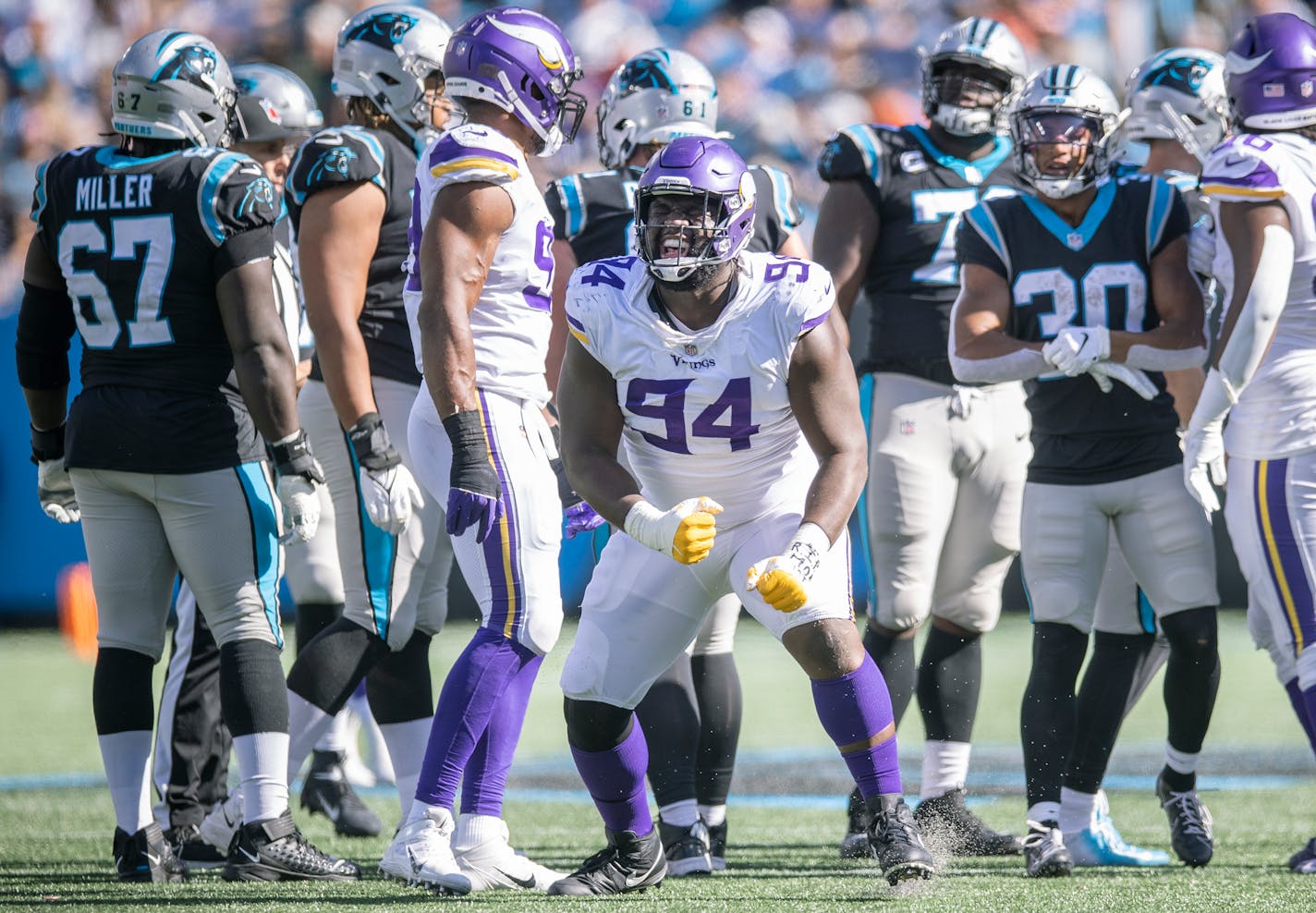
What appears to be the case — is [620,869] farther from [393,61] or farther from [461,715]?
[393,61]

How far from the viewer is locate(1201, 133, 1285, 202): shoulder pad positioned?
159 inches

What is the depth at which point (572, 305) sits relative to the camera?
148 inches

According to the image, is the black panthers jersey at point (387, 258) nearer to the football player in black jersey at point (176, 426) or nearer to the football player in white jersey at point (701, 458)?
the football player in black jersey at point (176, 426)

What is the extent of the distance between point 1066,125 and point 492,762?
2.24 metres

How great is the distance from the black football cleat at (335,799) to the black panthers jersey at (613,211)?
5.87 feet

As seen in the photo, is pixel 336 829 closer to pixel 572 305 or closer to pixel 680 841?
pixel 680 841

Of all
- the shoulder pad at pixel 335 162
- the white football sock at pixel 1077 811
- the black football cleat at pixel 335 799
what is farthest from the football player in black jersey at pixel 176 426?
the white football sock at pixel 1077 811

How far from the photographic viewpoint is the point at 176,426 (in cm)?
402

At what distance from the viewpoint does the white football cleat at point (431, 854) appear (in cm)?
364

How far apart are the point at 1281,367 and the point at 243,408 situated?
102 inches

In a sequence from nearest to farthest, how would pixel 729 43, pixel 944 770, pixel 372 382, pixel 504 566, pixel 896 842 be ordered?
pixel 896 842
pixel 504 566
pixel 372 382
pixel 944 770
pixel 729 43

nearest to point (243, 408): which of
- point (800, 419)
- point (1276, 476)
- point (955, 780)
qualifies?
point (800, 419)

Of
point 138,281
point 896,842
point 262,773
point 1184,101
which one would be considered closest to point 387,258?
point 138,281

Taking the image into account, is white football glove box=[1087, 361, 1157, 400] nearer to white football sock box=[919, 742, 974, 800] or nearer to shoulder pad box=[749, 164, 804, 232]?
shoulder pad box=[749, 164, 804, 232]
